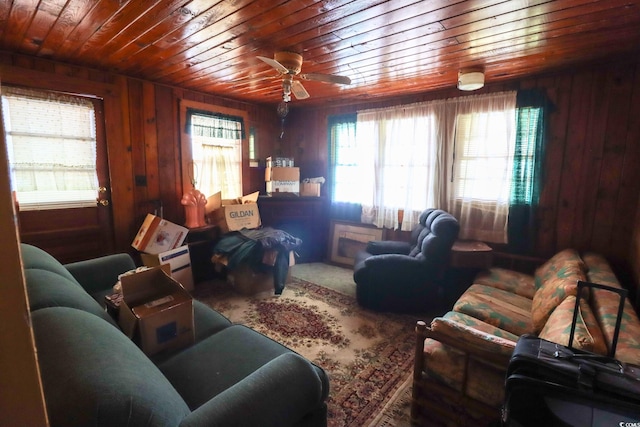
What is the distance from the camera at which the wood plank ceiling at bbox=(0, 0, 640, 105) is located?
5.82 feet

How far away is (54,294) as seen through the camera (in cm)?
142

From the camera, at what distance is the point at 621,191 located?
2.67m

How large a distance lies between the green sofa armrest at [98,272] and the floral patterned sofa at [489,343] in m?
2.18

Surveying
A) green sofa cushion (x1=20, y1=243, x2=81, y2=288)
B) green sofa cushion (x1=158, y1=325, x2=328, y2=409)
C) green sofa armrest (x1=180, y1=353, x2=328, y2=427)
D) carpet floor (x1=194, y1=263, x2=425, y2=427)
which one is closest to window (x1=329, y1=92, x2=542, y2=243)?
carpet floor (x1=194, y1=263, x2=425, y2=427)

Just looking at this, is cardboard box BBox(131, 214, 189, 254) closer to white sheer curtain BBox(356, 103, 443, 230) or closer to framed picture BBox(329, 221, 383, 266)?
framed picture BBox(329, 221, 383, 266)

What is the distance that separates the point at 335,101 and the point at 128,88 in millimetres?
2409

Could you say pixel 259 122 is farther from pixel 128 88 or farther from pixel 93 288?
pixel 93 288

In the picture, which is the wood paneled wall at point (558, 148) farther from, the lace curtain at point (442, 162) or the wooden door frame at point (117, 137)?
the lace curtain at point (442, 162)

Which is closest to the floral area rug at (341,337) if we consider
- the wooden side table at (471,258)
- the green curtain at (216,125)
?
the wooden side table at (471,258)

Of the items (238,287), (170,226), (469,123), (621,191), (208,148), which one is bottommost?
(238,287)

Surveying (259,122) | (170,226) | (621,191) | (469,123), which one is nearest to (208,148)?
(259,122)

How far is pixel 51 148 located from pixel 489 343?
3.67 metres

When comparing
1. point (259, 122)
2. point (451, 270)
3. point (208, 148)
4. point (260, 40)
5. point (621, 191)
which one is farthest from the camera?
point (259, 122)

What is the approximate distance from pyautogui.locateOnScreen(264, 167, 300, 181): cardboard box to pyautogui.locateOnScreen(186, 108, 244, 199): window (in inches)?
16.9
